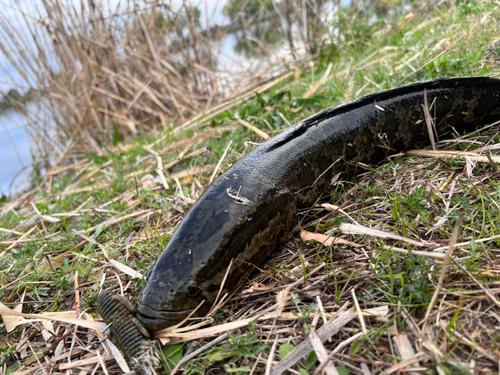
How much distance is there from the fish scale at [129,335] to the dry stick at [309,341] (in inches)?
21.7

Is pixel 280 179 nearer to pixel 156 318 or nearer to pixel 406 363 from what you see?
pixel 156 318

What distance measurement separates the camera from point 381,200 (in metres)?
2.27

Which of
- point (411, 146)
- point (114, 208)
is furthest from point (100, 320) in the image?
point (411, 146)

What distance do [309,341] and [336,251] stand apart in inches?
23.8

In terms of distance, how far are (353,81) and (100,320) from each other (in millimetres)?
3633

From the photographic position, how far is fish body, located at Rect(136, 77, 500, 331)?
70.2 inches

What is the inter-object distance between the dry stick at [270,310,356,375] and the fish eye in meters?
0.53

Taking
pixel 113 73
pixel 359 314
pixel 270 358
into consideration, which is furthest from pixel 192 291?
pixel 113 73

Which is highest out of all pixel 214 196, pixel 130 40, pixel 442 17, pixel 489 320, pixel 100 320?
pixel 130 40

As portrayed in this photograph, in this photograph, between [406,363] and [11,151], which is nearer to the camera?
[406,363]

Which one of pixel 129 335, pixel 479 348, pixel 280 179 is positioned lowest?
pixel 479 348

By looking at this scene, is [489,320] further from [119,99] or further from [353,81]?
[119,99]

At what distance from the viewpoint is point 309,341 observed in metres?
1.49

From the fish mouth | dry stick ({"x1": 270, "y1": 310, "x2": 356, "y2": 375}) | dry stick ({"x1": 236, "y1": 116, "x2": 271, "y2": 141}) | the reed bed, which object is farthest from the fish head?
the reed bed
